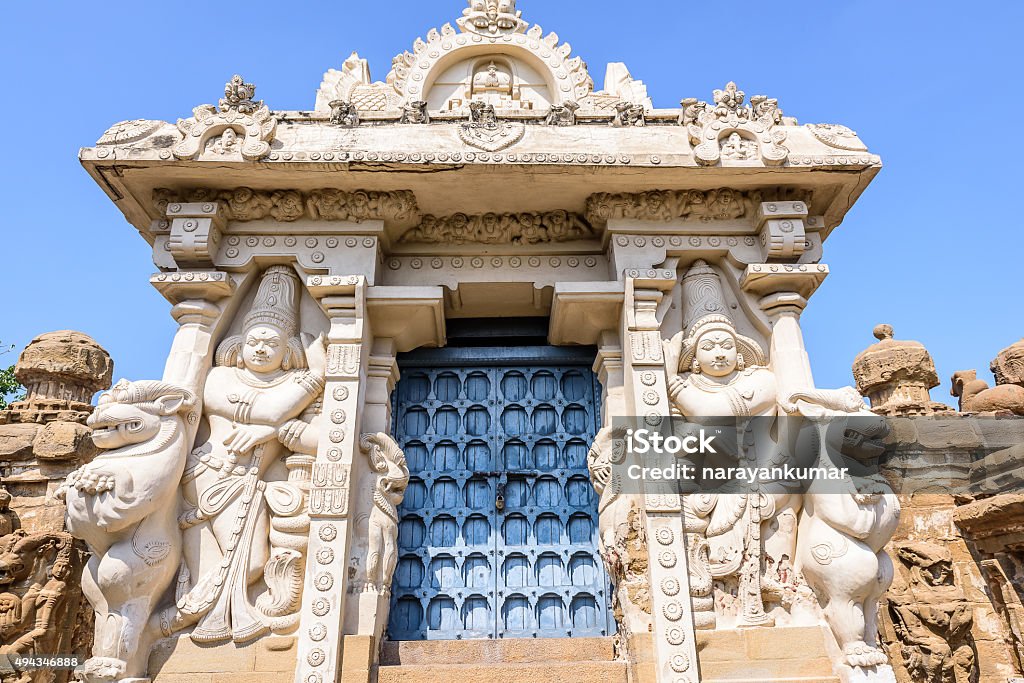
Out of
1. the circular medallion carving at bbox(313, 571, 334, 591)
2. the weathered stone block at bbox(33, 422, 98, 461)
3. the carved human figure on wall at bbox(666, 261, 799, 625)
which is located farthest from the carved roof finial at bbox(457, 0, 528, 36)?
the circular medallion carving at bbox(313, 571, 334, 591)

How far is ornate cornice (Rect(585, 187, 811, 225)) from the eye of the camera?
21.3 ft

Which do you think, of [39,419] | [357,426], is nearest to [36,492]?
[39,419]

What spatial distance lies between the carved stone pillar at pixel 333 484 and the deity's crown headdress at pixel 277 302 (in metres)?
0.28

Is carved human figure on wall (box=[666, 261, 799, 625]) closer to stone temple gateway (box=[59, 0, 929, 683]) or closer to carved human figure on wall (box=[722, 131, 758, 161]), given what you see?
stone temple gateway (box=[59, 0, 929, 683])

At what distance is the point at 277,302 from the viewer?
6.30 meters

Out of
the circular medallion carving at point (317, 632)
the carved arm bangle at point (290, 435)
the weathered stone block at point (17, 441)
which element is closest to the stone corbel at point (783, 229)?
the carved arm bangle at point (290, 435)

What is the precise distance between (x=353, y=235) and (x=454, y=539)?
8.85ft

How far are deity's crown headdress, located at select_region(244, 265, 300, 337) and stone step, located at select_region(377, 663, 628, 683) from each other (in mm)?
2736

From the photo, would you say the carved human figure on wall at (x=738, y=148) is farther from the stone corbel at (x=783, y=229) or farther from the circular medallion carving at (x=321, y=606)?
the circular medallion carving at (x=321, y=606)

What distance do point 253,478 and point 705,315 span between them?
3.75 meters

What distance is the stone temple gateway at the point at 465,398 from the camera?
5242mm

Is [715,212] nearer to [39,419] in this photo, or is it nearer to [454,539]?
[454,539]

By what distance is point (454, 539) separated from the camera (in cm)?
648

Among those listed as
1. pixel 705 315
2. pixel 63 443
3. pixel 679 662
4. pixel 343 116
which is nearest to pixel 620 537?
pixel 679 662
